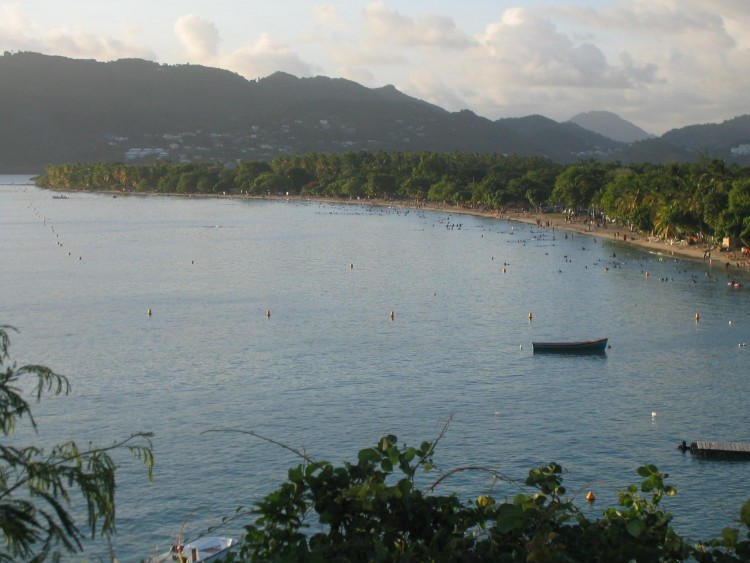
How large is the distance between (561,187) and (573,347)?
3415 inches

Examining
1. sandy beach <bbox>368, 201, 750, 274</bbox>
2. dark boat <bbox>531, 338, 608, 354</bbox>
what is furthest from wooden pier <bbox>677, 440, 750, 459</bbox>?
sandy beach <bbox>368, 201, 750, 274</bbox>

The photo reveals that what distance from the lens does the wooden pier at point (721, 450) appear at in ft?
92.0

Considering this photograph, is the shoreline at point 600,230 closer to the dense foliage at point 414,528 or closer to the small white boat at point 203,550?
the small white boat at point 203,550

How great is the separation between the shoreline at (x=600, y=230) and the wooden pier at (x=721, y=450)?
45.0 m

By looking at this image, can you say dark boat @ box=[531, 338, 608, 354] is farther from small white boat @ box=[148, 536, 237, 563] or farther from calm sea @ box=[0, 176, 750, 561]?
small white boat @ box=[148, 536, 237, 563]

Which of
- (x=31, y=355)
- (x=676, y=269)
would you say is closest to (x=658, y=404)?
(x=31, y=355)

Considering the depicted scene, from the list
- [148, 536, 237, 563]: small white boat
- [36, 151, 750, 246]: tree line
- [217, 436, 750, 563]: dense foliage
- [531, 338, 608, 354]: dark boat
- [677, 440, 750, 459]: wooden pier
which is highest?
[36, 151, 750, 246]: tree line

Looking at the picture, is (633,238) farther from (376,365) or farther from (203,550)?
(203,550)

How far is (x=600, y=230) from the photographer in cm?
11112

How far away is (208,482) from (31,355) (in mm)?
21065

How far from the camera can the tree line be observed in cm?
8202

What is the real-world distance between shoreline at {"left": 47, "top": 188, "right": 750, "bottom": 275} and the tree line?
1480mm

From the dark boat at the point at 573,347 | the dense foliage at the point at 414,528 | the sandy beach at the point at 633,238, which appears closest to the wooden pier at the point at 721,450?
the dark boat at the point at 573,347

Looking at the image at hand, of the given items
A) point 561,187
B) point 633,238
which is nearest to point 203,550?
point 633,238
